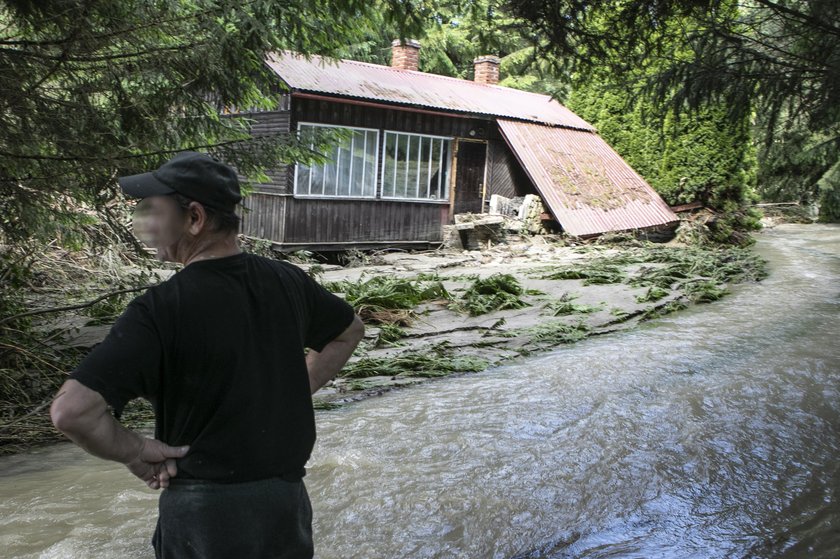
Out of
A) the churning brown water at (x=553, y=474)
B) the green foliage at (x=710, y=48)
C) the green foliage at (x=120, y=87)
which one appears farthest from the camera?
the green foliage at (x=710, y=48)

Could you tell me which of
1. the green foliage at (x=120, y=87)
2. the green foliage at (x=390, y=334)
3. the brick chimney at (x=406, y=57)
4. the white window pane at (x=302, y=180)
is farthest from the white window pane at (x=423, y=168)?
the green foliage at (x=120, y=87)

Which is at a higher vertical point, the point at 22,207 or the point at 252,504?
the point at 22,207

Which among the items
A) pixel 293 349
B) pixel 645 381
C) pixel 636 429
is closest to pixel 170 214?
pixel 293 349

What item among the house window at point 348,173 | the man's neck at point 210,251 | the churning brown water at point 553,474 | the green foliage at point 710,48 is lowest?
the churning brown water at point 553,474

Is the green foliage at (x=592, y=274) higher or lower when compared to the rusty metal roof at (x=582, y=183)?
lower

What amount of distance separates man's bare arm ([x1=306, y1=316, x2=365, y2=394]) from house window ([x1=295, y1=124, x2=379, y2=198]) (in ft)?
51.5

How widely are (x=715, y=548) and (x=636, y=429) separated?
2.16 meters

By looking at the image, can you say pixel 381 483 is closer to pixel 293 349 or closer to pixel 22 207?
pixel 293 349

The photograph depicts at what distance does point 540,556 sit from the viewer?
4.29 meters

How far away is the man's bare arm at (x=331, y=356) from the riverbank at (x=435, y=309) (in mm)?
3983

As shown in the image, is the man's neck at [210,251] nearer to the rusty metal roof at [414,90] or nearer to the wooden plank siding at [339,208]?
the rusty metal roof at [414,90]

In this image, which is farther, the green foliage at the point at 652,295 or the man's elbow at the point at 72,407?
the green foliage at the point at 652,295

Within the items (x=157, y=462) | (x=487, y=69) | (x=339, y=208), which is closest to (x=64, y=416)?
(x=157, y=462)

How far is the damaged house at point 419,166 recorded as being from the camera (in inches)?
727
